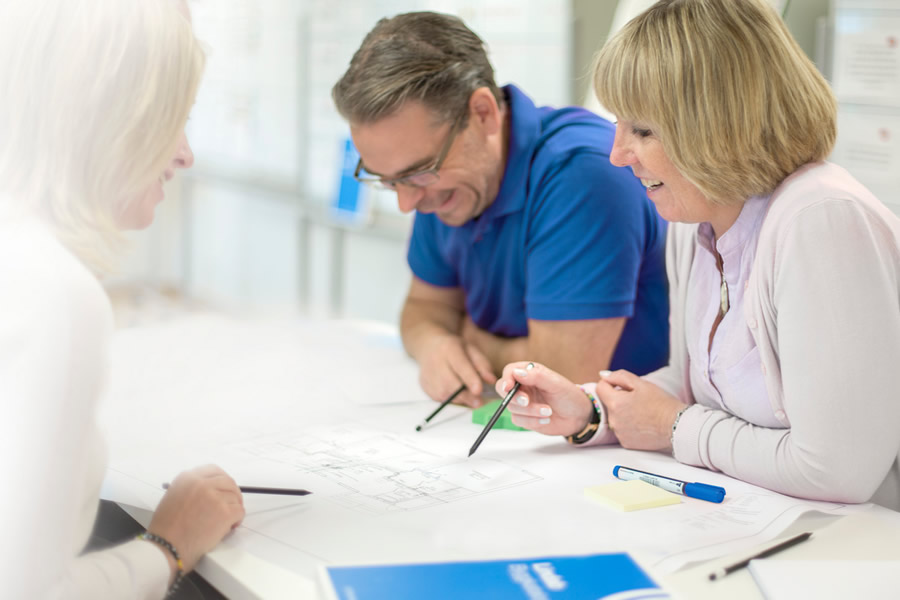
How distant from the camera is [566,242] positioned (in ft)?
4.94

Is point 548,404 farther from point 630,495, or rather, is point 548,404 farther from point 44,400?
point 44,400

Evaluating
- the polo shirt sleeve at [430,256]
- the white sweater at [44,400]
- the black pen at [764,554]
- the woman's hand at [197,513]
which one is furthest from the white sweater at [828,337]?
the polo shirt sleeve at [430,256]

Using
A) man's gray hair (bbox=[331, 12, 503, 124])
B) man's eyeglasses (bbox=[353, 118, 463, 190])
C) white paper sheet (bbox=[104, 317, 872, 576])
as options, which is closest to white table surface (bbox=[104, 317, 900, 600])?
white paper sheet (bbox=[104, 317, 872, 576])

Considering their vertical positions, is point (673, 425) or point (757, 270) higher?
point (757, 270)

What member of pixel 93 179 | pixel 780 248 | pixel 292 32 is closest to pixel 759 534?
pixel 780 248

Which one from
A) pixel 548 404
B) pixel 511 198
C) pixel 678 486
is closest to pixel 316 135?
pixel 511 198

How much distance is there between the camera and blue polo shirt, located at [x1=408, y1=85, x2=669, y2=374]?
1490 millimetres

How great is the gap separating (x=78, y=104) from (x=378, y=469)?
587 mm

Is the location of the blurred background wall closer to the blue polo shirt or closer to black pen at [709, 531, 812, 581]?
the blue polo shirt

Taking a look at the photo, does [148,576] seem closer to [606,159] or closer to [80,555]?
[80,555]

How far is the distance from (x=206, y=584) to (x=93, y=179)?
43 centimetres

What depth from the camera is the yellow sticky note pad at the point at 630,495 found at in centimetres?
100

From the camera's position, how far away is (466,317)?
6.21 ft

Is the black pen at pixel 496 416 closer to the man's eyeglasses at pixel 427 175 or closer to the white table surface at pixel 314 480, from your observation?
the white table surface at pixel 314 480
